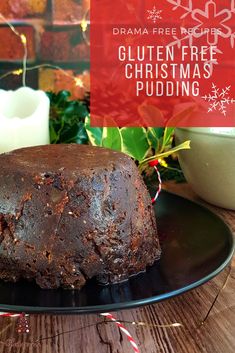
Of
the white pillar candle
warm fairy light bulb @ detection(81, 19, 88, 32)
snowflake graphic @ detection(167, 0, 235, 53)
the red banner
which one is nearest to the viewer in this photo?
the white pillar candle

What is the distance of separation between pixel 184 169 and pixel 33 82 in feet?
3.29

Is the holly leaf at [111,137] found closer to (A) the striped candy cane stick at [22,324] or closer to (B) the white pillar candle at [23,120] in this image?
(B) the white pillar candle at [23,120]

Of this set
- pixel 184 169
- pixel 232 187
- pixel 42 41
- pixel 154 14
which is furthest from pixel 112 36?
pixel 232 187

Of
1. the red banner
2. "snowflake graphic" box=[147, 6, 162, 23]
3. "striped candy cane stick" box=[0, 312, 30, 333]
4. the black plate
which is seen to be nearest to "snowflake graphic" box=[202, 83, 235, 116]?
the red banner

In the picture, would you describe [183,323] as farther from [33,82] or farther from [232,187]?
[33,82]

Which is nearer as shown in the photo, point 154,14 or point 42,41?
point 154,14

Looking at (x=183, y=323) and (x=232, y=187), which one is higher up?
(x=232, y=187)

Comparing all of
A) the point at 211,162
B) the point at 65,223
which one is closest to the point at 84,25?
the point at 211,162

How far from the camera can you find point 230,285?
778mm

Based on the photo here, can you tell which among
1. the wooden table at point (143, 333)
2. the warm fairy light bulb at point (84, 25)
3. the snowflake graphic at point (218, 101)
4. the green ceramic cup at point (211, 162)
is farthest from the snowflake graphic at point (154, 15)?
the wooden table at point (143, 333)

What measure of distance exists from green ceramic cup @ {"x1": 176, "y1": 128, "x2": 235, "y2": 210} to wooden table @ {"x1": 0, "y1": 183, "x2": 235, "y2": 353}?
361mm

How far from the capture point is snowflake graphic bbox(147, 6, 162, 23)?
5.45ft

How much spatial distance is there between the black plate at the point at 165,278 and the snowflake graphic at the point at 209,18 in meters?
0.89

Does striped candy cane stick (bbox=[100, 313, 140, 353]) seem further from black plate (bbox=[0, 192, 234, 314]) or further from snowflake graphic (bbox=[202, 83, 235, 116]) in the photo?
snowflake graphic (bbox=[202, 83, 235, 116])
